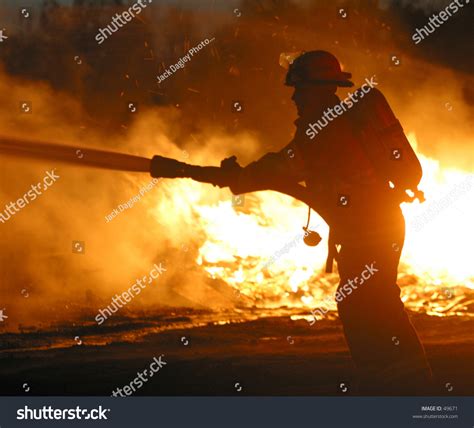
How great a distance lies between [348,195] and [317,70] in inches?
43.7

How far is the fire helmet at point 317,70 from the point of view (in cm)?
833

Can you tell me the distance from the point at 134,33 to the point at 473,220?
719 centimetres

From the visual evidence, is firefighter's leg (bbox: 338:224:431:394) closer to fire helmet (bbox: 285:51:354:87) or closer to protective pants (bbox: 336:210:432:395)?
protective pants (bbox: 336:210:432:395)

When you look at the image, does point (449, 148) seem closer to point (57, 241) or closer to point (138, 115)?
point (138, 115)

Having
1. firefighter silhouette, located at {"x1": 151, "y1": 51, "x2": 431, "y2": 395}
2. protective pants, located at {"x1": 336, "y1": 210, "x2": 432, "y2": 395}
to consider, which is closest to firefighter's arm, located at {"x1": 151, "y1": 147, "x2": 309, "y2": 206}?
firefighter silhouette, located at {"x1": 151, "y1": 51, "x2": 431, "y2": 395}

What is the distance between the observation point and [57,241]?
16609mm

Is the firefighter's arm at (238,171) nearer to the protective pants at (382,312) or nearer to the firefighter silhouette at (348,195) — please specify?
the firefighter silhouette at (348,195)

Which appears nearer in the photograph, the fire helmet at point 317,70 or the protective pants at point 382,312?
the protective pants at point 382,312

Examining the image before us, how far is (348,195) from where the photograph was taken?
8.20 metres

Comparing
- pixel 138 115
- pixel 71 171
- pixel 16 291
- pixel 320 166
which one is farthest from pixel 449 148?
pixel 320 166

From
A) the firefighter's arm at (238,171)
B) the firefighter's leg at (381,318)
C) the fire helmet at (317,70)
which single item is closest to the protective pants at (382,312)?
the firefighter's leg at (381,318)

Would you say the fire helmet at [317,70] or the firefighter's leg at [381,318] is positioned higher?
the fire helmet at [317,70]

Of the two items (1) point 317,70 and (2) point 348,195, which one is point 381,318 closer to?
(2) point 348,195

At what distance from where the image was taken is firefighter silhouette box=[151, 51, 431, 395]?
8172 millimetres
